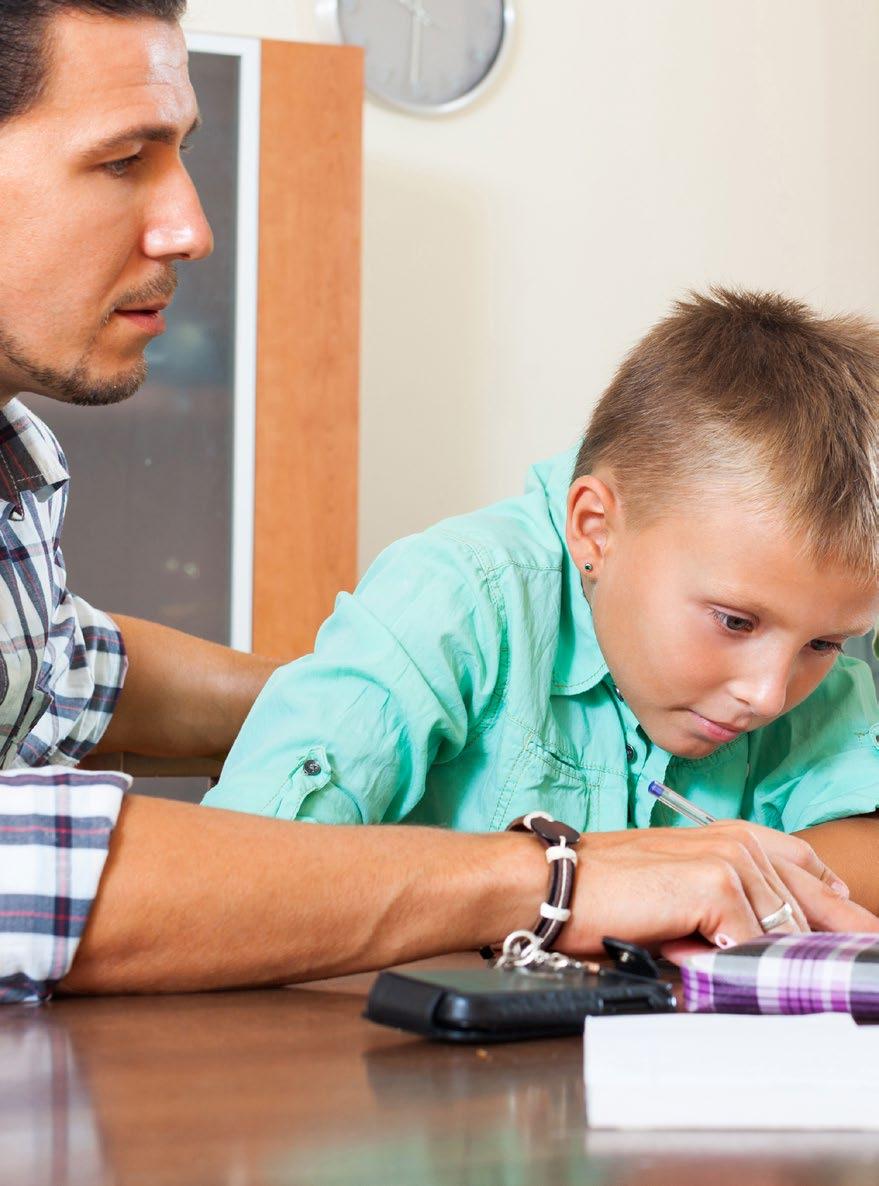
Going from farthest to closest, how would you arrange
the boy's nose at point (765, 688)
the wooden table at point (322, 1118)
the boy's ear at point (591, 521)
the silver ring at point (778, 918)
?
the boy's ear at point (591, 521), the boy's nose at point (765, 688), the silver ring at point (778, 918), the wooden table at point (322, 1118)

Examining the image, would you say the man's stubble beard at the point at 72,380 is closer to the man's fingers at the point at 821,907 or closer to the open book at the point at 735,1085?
the man's fingers at the point at 821,907

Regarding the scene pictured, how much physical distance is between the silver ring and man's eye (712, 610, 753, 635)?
0.30m

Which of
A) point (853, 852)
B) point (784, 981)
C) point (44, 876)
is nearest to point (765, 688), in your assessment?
point (853, 852)

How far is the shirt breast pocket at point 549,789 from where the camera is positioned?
3.69 ft

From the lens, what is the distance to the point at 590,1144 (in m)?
0.44

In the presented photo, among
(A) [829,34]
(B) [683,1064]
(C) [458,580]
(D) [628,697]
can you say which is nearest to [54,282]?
(C) [458,580]

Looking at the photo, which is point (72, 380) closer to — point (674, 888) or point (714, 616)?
point (714, 616)

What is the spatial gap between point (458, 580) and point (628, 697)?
0.18 m

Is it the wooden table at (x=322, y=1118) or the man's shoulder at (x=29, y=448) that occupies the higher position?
the man's shoulder at (x=29, y=448)

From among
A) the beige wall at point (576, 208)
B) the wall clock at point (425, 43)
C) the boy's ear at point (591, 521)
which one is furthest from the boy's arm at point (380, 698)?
the wall clock at point (425, 43)

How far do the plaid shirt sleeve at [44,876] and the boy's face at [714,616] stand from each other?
0.53m

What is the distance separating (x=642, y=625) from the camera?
44.0 inches

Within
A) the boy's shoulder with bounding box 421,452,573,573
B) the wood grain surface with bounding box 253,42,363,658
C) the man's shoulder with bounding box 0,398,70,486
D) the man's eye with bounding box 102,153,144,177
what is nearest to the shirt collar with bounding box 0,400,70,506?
the man's shoulder with bounding box 0,398,70,486

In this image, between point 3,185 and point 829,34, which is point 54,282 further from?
point 829,34
